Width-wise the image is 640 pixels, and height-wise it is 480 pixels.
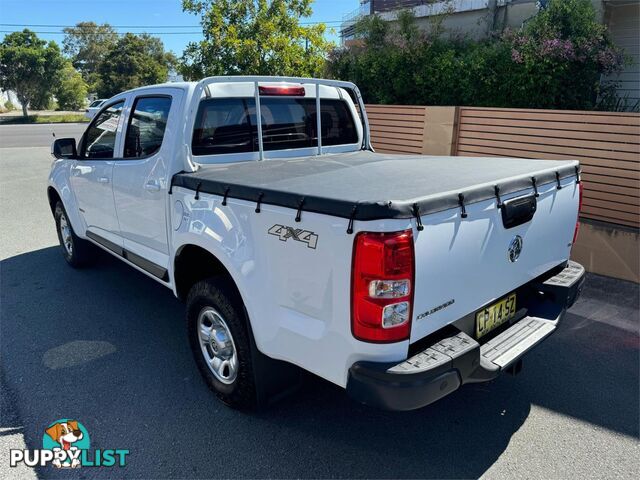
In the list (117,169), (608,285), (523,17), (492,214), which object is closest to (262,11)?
(523,17)

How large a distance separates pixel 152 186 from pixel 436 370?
2.35 metres

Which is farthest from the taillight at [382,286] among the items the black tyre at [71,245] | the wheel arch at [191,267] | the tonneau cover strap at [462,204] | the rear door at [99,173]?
the black tyre at [71,245]

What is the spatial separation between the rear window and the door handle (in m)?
0.35

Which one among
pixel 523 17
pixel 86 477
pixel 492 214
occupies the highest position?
pixel 523 17

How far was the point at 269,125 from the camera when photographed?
385 cm

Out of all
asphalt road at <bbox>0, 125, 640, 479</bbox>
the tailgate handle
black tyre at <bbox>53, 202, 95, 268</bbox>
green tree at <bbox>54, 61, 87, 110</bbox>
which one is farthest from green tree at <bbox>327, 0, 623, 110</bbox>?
green tree at <bbox>54, 61, 87, 110</bbox>

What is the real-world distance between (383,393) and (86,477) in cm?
166

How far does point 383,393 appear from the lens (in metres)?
2.09

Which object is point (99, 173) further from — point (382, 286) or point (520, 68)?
point (520, 68)

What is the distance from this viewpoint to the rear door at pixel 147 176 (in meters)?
3.40

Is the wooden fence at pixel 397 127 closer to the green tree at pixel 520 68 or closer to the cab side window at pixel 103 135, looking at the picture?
the green tree at pixel 520 68

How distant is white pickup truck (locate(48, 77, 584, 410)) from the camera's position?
209 cm

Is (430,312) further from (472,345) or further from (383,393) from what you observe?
(383,393)

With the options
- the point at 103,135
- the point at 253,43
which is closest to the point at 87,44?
the point at 253,43
